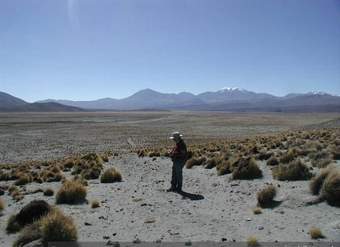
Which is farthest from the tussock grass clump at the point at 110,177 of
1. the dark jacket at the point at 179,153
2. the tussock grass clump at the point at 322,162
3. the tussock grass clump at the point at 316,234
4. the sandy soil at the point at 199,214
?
the tussock grass clump at the point at 316,234

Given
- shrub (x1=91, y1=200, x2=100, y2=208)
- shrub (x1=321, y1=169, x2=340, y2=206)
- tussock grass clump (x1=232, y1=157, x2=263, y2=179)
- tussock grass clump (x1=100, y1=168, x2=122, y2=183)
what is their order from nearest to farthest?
shrub (x1=321, y1=169, x2=340, y2=206) < shrub (x1=91, y1=200, x2=100, y2=208) < tussock grass clump (x1=232, y1=157, x2=263, y2=179) < tussock grass clump (x1=100, y1=168, x2=122, y2=183)

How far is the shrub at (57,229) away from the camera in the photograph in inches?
376

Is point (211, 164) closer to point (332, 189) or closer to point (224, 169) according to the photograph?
point (224, 169)

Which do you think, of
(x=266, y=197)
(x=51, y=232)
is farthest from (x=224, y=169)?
(x=51, y=232)

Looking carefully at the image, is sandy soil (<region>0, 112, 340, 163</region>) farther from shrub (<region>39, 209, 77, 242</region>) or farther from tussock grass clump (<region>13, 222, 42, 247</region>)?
shrub (<region>39, 209, 77, 242</region>)

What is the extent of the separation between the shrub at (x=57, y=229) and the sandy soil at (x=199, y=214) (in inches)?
17.2

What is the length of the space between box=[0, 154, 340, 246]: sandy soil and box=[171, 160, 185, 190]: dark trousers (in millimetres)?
505

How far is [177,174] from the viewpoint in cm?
1595

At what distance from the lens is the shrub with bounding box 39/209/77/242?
9.55m

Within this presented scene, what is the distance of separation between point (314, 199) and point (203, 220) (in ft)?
9.89

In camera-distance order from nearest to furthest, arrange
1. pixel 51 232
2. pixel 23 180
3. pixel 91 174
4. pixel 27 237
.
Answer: pixel 51 232 → pixel 27 237 → pixel 23 180 → pixel 91 174

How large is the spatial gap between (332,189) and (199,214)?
356 centimetres

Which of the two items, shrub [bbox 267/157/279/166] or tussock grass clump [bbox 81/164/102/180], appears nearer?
shrub [bbox 267/157/279/166]

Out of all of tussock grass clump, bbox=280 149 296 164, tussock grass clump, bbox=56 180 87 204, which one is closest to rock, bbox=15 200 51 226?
tussock grass clump, bbox=56 180 87 204
